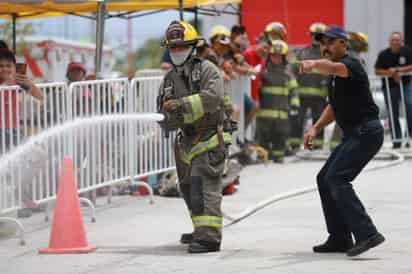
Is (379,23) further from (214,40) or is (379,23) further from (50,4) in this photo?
(50,4)

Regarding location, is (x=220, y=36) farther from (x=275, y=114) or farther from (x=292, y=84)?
(x=292, y=84)

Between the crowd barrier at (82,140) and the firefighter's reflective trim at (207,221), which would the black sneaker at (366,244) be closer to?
the firefighter's reflective trim at (207,221)

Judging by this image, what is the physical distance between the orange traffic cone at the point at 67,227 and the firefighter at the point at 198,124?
0.87m

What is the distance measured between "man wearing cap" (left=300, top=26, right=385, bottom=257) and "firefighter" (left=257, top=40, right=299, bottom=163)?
24.3ft

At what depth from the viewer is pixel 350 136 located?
306 inches

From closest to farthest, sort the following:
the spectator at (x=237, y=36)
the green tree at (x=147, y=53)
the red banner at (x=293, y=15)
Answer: the spectator at (x=237, y=36)
the red banner at (x=293, y=15)
the green tree at (x=147, y=53)

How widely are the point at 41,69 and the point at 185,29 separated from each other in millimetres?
16595

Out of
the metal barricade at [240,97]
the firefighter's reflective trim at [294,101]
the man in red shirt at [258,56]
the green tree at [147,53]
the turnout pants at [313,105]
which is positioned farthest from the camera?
the green tree at [147,53]

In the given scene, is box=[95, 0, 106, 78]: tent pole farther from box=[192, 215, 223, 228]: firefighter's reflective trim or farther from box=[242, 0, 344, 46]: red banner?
box=[242, 0, 344, 46]: red banner

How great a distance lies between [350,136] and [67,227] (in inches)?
90.4

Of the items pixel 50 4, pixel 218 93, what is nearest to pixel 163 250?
pixel 218 93

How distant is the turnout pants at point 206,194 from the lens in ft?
26.4

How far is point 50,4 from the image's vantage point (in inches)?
447

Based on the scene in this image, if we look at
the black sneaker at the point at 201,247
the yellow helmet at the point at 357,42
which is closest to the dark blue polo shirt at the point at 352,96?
the black sneaker at the point at 201,247
